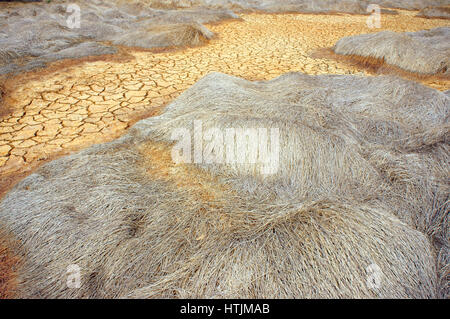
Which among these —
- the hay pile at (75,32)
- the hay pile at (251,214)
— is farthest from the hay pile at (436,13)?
the hay pile at (251,214)

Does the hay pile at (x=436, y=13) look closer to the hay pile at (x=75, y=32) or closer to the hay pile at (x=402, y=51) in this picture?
the hay pile at (x=402, y=51)

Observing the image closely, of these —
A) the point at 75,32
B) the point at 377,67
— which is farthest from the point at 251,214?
the point at 75,32

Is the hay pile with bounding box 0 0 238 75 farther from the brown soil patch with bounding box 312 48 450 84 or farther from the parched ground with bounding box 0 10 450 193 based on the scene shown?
the brown soil patch with bounding box 312 48 450 84

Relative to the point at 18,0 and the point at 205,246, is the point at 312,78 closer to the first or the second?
the point at 205,246

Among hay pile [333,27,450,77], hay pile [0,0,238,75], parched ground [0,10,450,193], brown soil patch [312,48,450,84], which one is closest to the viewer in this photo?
parched ground [0,10,450,193]

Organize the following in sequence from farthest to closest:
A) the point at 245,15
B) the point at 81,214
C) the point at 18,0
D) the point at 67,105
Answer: the point at 245,15 → the point at 18,0 → the point at 67,105 → the point at 81,214

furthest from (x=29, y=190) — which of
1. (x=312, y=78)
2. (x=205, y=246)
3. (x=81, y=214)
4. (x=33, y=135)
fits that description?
(x=312, y=78)

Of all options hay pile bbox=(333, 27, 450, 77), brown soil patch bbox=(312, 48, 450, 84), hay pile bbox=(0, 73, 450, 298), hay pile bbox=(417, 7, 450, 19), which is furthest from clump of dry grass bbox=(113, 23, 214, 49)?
hay pile bbox=(417, 7, 450, 19)
